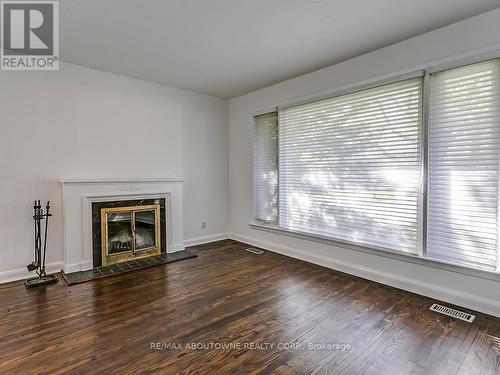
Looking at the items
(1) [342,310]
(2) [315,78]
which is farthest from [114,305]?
(2) [315,78]

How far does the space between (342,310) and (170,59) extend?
3315mm

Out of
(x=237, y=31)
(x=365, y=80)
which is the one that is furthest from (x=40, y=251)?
(x=365, y=80)

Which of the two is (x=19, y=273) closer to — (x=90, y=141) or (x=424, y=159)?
(x=90, y=141)

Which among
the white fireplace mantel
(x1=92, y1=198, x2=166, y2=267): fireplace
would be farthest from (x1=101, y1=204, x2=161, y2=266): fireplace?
the white fireplace mantel

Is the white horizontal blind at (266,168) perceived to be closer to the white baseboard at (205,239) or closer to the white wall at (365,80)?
the white wall at (365,80)

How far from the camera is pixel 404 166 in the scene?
2.82m

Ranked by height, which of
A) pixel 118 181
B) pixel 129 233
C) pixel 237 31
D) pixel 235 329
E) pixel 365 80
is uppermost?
pixel 237 31

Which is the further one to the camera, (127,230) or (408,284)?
(127,230)

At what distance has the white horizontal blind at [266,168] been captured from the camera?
14.3ft

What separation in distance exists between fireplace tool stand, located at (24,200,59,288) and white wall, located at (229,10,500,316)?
111 inches

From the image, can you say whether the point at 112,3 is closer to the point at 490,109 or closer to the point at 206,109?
the point at 206,109

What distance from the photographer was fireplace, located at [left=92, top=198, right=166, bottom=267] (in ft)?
11.6

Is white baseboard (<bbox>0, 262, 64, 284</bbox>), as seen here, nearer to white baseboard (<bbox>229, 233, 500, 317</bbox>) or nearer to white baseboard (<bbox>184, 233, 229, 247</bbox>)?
white baseboard (<bbox>184, 233, 229, 247</bbox>)

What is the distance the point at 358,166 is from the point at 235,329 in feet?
7.29
